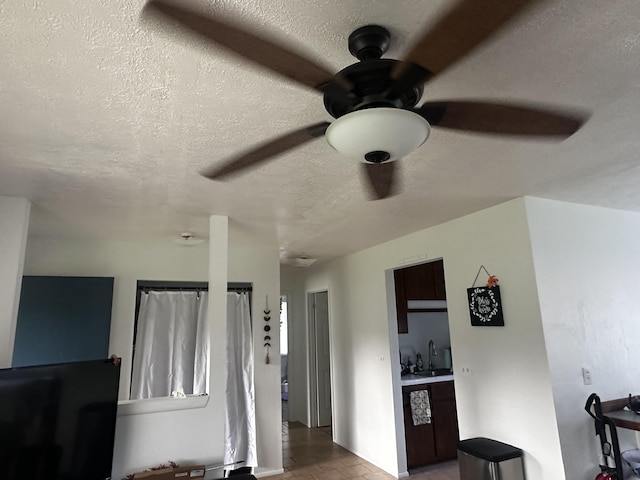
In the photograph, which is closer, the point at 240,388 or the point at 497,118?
the point at 497,118

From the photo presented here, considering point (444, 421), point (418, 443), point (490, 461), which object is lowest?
point (418, 443)

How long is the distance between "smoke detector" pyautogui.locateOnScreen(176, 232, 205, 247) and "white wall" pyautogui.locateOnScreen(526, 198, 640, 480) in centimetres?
296

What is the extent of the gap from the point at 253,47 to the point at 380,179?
137 cm

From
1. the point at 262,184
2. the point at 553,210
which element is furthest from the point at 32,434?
the point at 553,210

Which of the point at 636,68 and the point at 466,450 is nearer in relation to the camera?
the point at 636,68

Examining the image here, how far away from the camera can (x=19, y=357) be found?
139 inches

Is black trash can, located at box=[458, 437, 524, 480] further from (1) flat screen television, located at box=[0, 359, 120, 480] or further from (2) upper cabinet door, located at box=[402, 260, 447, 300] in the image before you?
(1) flat screen television, located at box=[0, 359, 120, 480]

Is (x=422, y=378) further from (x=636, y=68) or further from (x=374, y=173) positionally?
(x=636, y=68)

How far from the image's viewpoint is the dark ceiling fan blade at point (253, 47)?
982mm

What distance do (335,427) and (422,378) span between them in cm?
162

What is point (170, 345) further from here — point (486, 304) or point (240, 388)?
point (486, 304)

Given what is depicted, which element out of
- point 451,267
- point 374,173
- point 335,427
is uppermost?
point 374,173

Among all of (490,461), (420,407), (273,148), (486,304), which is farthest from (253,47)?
(420,407)

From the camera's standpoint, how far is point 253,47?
1036mm
